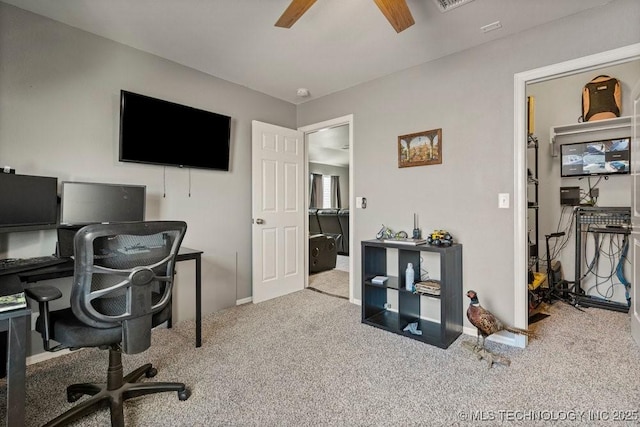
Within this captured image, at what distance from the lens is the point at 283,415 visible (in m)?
1.55

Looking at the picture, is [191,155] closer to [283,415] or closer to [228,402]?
[228,402]

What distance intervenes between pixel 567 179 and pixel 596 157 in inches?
14.0

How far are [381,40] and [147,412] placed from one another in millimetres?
2994

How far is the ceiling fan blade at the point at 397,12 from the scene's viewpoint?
62.8 inches

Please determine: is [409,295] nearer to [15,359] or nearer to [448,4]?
[448,4]

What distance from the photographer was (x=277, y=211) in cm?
357

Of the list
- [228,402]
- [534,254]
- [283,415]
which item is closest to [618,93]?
[534,254]

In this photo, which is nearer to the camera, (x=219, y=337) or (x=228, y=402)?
(x=228, y=402)

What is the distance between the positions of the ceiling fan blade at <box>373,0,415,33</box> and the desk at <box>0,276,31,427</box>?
2144 millimetres

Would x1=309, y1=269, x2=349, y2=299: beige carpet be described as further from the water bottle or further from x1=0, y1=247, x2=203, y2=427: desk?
x1=0, y1=247, x2=203, y2=427: desk

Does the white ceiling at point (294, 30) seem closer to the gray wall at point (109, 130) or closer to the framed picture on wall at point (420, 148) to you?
the gray wall at point (109, 130)

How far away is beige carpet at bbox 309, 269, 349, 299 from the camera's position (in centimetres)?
375

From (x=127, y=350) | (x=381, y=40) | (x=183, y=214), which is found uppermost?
(x=381, y=40)

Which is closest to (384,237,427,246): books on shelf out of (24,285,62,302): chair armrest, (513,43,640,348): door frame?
(513,43,640,348): door frame
